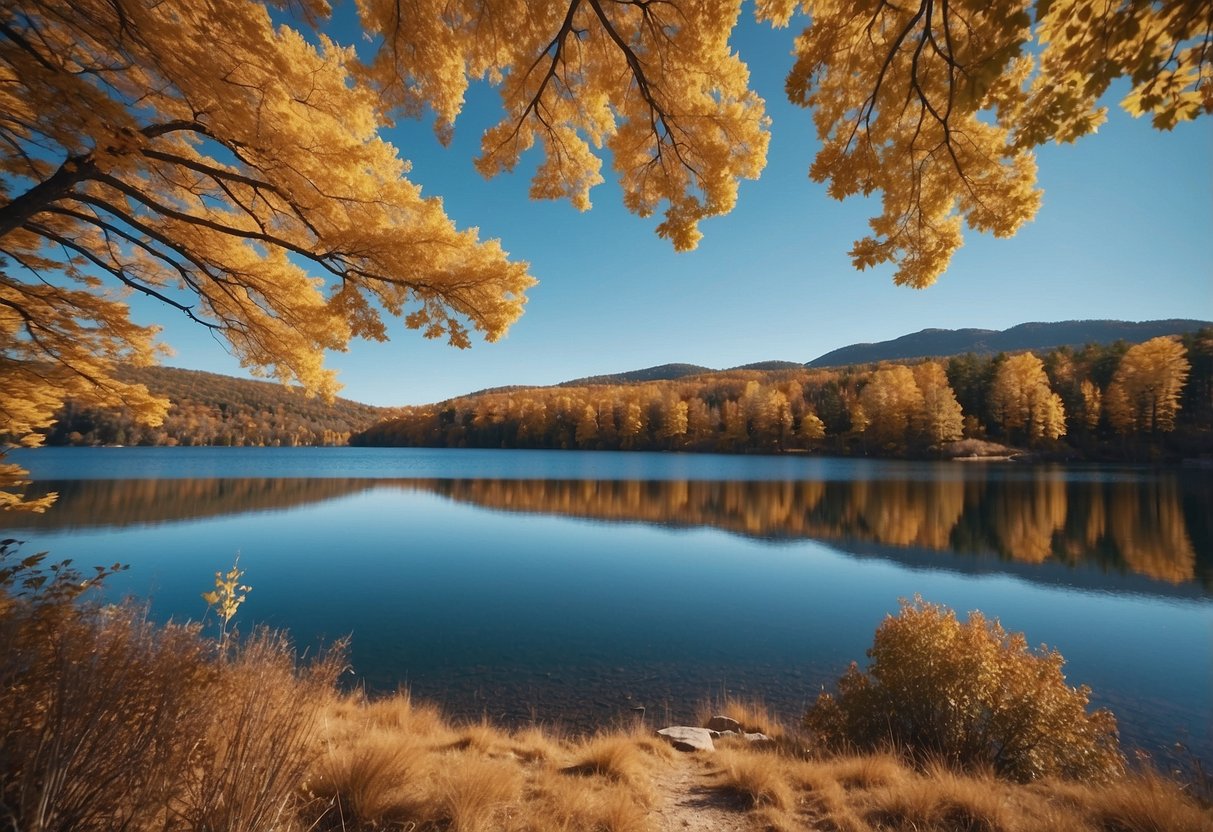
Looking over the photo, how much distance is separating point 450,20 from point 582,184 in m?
1.86

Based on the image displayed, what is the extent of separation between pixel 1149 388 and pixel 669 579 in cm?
5782

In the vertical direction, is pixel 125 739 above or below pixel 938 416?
below

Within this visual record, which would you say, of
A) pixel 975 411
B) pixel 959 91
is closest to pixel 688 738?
pixel 959 91

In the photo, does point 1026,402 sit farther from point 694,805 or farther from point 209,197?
point 209,197

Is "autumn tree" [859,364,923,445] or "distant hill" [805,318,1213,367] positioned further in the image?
"distant hill" [805,318,1213,367]

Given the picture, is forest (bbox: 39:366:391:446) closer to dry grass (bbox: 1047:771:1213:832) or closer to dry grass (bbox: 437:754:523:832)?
dry grass (bbox: 437:754:523:832)

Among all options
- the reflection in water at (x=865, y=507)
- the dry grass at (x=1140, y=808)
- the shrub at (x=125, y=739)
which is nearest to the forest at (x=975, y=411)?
the reflection in water at (x=865, y=507)

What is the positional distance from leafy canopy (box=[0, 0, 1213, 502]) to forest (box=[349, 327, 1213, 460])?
57.6 metres

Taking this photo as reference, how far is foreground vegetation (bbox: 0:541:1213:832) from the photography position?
2.16 meters

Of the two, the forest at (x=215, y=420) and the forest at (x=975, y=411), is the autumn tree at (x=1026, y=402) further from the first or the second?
the forest at (x=215, y=420)

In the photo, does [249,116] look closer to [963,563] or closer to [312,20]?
[312,20]

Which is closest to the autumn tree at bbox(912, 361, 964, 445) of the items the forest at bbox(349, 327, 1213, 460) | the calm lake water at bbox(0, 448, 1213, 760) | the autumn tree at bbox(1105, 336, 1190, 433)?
the forest at bbox(349, 327, 1213, 460)

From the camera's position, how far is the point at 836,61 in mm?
3469

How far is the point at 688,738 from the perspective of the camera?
5320mm
